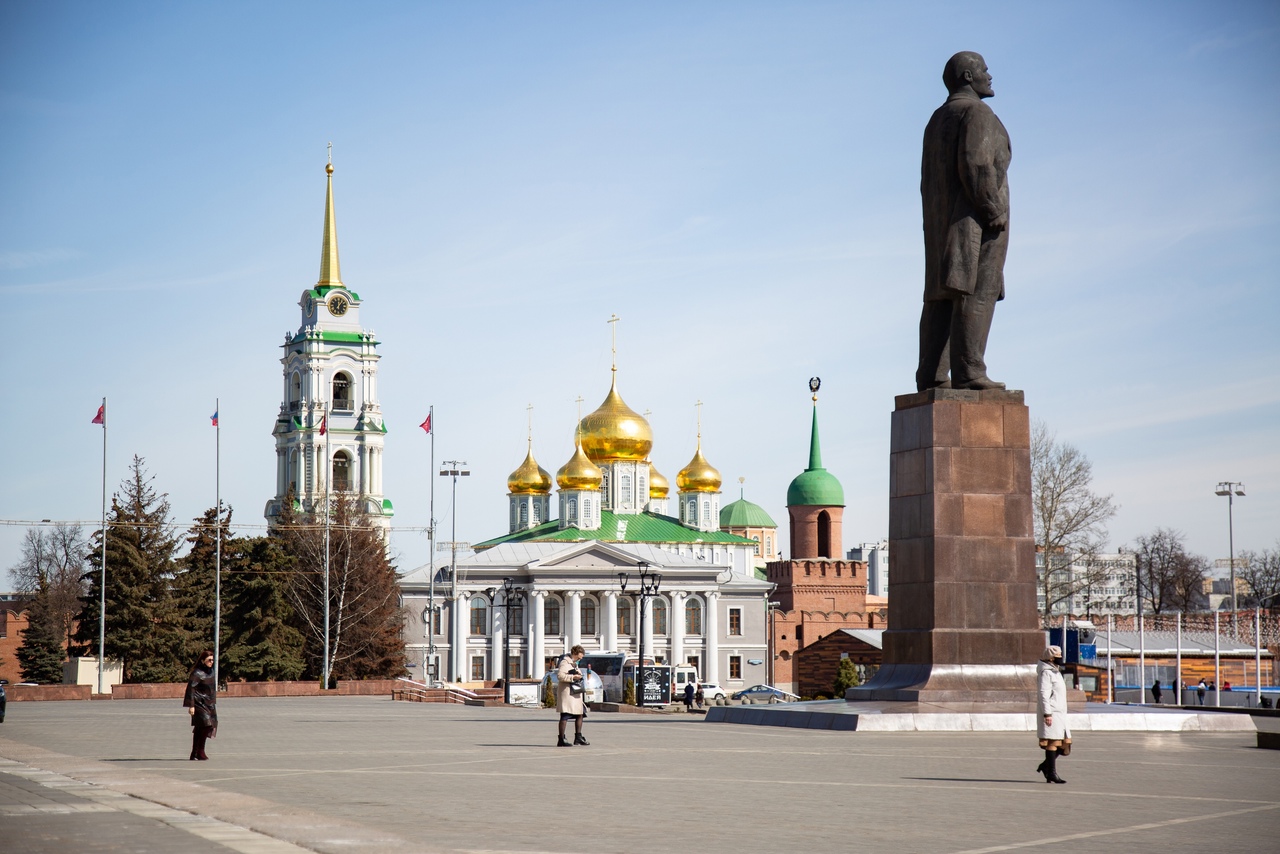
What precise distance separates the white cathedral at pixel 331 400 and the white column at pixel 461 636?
13679 millimetres

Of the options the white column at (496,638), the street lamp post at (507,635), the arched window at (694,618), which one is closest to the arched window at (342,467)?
the white column at (496,638)

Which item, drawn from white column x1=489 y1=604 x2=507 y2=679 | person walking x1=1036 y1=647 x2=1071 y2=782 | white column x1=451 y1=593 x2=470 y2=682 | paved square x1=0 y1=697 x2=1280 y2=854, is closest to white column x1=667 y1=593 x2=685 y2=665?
white column x1=489 y1=604 x2=507 y2=679

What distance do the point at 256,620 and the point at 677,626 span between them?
36.0m

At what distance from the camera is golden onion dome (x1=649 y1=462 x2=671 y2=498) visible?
125562 mm

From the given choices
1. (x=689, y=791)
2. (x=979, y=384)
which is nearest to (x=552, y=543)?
(x=979, y=384)

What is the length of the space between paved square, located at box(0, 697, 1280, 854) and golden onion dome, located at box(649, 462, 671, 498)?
10203 centimetres

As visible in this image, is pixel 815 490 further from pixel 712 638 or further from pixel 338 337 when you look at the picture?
pixel 338 337

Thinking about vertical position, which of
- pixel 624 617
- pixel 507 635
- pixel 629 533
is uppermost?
pixel 629 533

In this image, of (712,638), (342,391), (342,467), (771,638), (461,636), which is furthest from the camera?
(342,391)

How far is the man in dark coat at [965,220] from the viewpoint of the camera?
23.2 m

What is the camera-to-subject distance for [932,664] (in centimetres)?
2230

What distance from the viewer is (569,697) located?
20.7 metres

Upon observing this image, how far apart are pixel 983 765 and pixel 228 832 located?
8590mm

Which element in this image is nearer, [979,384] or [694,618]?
[979,384]
